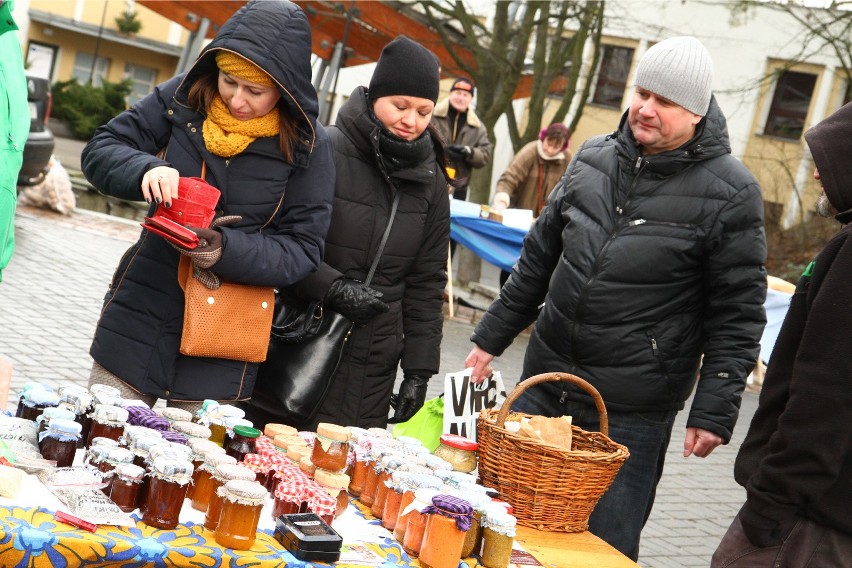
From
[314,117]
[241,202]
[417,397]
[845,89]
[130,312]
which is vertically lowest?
[417,397]

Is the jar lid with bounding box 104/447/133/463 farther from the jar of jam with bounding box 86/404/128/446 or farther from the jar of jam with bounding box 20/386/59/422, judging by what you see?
the jar of jam with bounding box 20/386/59/422

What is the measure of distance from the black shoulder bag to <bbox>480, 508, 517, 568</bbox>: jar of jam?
1239 millimetres

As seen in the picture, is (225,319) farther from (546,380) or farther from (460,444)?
(546,380)

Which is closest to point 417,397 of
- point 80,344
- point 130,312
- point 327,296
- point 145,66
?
point 327,296

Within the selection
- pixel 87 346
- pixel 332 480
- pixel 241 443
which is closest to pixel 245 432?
pixel 241 443

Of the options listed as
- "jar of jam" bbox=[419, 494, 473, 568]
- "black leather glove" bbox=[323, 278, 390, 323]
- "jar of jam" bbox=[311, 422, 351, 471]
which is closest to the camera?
"jar of jam" bbox=[419, 494, 473, 568]

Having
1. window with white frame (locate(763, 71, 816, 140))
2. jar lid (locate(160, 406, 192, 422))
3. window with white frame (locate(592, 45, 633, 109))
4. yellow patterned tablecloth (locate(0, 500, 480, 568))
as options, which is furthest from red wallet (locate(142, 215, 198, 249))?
window with white frame (locate(592, 45, 633, 109))

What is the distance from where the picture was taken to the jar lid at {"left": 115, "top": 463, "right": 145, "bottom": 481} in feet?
7.70

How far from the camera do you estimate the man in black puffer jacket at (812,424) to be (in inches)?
106

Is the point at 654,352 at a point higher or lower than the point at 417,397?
higher

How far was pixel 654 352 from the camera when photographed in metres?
3.73

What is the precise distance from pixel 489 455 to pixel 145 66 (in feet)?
157

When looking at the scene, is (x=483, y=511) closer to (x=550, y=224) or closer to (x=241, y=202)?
(x=241, y=202)

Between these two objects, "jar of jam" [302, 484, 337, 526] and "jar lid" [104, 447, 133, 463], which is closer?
"jar lid" [104, 447, 133, 463]
